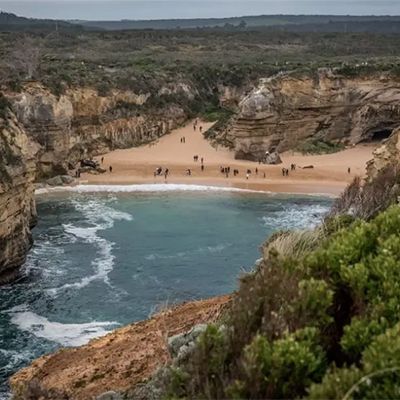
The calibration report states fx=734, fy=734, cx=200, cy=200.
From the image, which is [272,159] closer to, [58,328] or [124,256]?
[124,256]

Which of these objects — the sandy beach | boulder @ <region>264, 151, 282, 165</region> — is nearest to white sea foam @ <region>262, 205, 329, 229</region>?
the sandy beach

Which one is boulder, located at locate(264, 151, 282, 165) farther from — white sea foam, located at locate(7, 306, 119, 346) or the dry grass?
the dry grass

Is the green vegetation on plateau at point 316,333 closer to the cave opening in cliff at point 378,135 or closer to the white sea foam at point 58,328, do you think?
the white sea foam at point 58,328

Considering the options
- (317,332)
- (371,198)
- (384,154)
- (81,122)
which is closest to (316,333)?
(317,332)

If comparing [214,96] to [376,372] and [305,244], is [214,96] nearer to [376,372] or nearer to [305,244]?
[305,244]

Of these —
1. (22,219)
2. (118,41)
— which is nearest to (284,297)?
(22,219)
